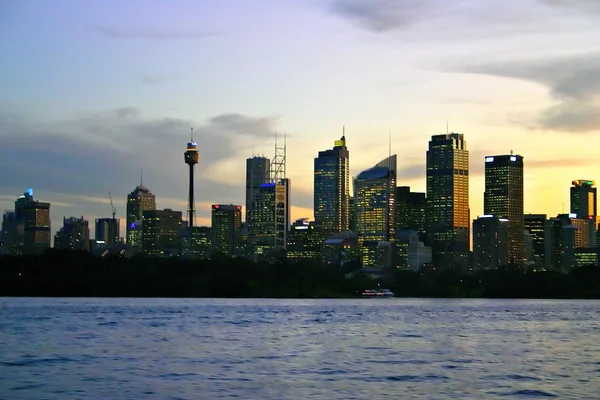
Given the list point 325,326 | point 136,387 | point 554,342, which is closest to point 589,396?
point 136,387

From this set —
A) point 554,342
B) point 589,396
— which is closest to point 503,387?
point 589,396

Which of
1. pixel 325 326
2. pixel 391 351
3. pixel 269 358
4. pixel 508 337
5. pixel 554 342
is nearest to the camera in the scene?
pixel 269 358

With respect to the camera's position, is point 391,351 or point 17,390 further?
point 391,351

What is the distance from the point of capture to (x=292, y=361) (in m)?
69.3

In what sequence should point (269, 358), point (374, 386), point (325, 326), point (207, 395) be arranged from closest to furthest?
point (207, 395)
point (374, 386)
point (269, 358)
point (325, 326)

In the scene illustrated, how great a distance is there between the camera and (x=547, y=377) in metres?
61.5

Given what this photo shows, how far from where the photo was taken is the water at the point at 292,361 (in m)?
54.2

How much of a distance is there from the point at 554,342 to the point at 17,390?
169 feet

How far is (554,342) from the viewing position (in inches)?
3597

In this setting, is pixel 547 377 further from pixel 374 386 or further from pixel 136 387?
pixel 136 387

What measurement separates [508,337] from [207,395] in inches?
2031

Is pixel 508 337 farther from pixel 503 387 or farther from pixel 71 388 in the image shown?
pixel 71 388

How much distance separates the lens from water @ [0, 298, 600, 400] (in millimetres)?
54188

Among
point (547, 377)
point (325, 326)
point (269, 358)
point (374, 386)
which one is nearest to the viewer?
point (374, 386)
